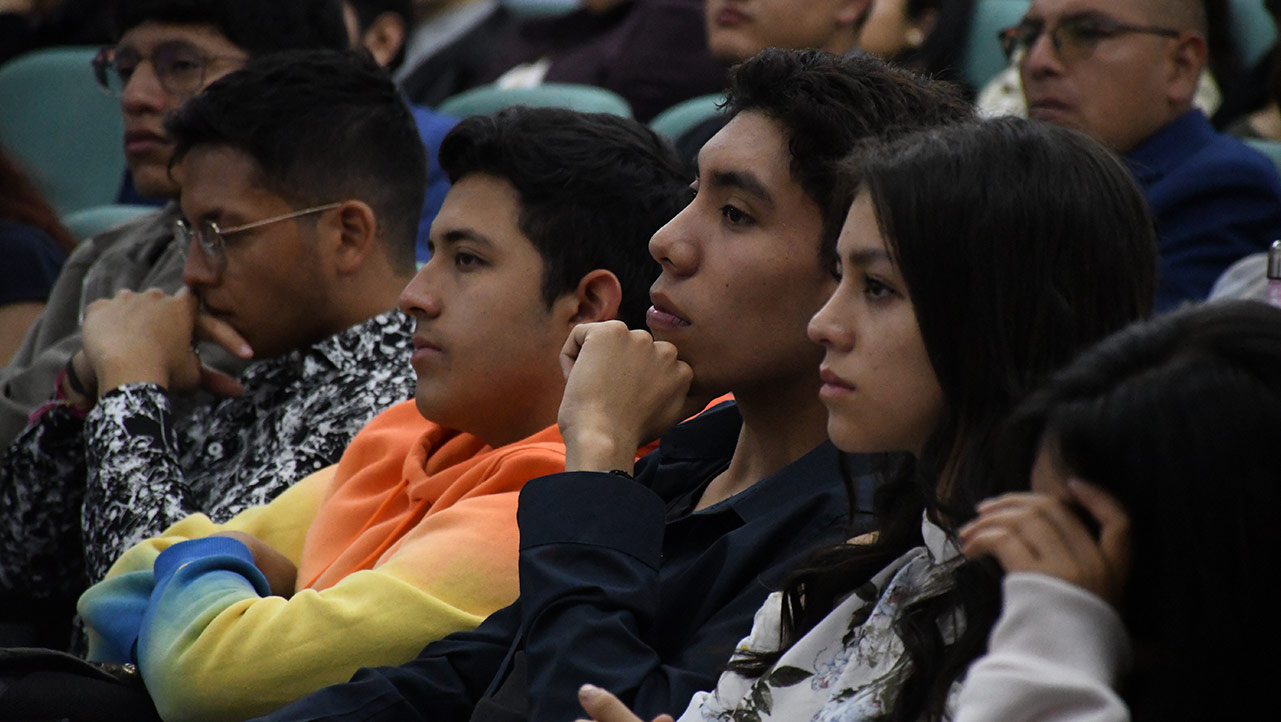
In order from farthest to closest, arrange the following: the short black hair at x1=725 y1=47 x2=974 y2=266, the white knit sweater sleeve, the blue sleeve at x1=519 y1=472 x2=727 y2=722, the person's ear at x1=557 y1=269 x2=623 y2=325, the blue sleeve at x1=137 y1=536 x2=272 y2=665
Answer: the person's ear at x1=557 y1=269 x2=623 y2=325 < the blue sleeve at x1=137 y1=536 x2=272 y2=665 < the short black hair at x1=725 y1=47 x2=974 y2=266 < the blue sleeve at x1=519 y1=472 x2=727 y2=722 < the white knit sweater sleeve

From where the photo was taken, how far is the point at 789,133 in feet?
6.04

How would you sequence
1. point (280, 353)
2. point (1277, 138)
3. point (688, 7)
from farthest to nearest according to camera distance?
point (688, 7)
point (1277, 138)
point (280, 353)

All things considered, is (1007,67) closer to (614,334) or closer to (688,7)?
(688,7)

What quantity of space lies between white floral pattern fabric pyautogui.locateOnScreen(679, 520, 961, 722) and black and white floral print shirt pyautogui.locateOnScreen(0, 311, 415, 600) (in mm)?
1264

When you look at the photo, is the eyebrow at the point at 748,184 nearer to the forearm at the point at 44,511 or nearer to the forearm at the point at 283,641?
the forearm at the point at 283,641

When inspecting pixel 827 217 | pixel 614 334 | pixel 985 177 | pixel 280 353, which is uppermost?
pixel 985 177

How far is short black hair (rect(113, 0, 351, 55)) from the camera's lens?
3.62m

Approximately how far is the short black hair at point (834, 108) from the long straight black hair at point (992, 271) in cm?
32

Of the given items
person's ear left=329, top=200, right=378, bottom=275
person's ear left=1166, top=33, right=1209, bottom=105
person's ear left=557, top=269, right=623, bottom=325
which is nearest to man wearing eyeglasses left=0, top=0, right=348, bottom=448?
person's ear left=329, top=200, right=378, bottom=275

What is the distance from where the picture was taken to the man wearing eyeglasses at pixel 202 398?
2572 mm

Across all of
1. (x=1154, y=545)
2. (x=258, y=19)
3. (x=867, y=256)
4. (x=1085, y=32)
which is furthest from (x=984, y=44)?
(x=1154, y=545)

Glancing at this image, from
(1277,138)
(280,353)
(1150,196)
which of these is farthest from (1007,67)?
(280,353)

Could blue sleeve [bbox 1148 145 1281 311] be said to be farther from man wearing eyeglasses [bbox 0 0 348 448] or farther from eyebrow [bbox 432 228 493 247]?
man wearing eyeglasses [bbox 0 0 348 448]

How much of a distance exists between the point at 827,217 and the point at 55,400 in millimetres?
1686
